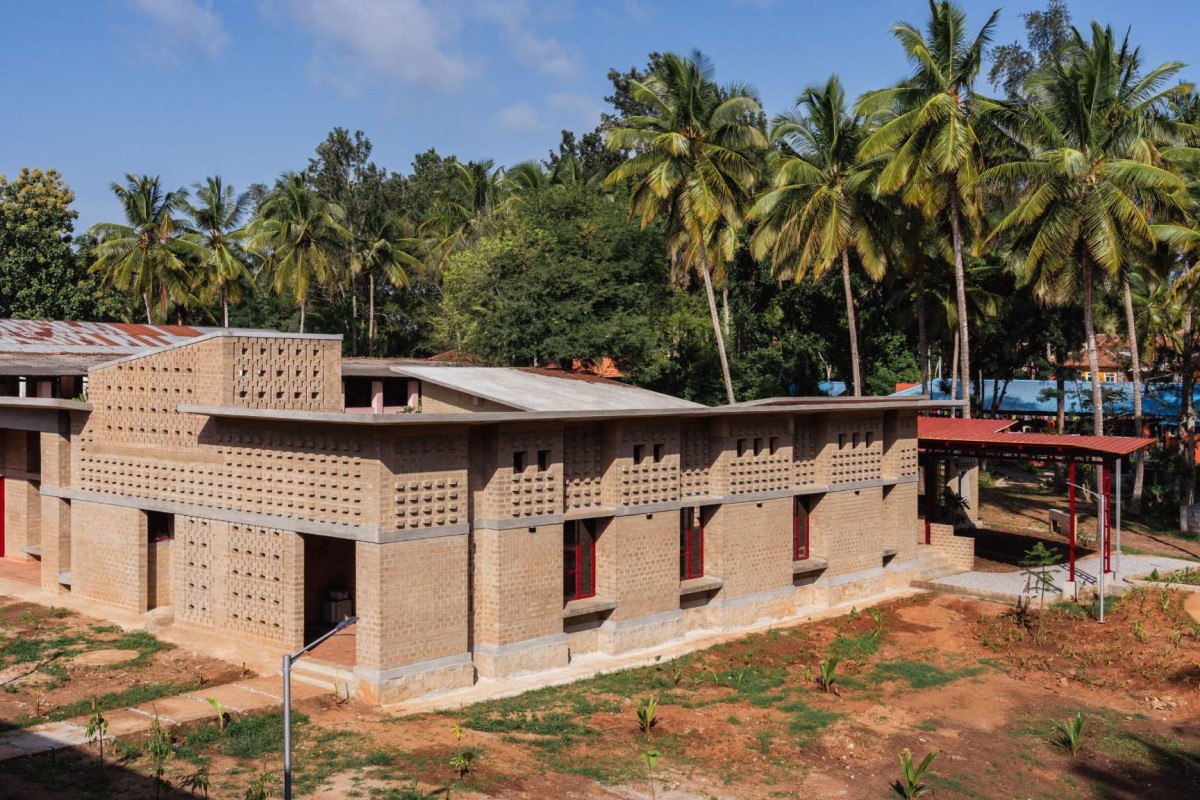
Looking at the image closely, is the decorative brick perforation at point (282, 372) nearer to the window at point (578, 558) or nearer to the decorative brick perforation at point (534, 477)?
the decorative brick perforation at point (534, 477)

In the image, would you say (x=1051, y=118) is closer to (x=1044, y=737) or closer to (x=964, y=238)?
(x=964, y=238)

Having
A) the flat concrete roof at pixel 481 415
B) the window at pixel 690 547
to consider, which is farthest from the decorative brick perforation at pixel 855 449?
the window at pixel 690 547

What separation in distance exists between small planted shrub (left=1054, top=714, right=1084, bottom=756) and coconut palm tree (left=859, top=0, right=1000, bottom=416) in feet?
61.6

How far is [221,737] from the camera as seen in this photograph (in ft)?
50.0

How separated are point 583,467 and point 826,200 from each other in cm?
1854

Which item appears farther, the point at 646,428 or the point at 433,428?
the point at 646,428

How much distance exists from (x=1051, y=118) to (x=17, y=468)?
3047cm

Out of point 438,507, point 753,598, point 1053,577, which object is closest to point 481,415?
point 438,507

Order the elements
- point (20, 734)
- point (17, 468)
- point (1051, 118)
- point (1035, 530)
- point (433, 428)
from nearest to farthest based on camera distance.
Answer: point (20, 734)
point (433, 428)
point (17, 468)
point (1051, 118)
point (1035, 530)

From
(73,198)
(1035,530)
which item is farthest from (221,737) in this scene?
(73,198)

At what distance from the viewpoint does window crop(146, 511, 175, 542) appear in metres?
22.1

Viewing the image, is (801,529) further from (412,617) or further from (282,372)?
(282,372)

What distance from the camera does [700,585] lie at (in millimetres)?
22844

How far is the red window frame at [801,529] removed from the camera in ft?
85.0
